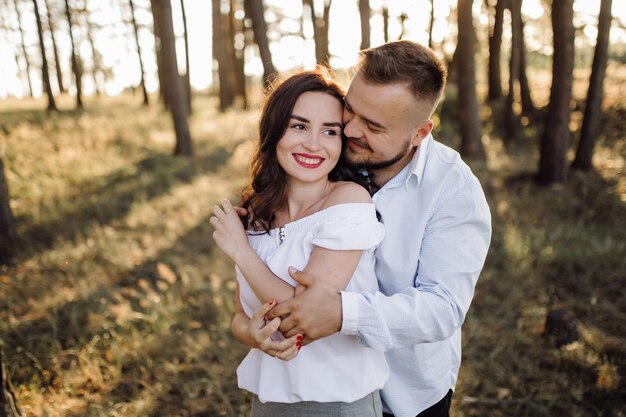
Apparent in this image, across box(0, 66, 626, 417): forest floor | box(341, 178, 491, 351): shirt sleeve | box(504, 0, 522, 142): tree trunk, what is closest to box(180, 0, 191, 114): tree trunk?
box(0, 66, 626, 417): forest floor

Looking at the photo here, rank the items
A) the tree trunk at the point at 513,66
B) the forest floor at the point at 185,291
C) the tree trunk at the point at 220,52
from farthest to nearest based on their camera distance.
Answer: the tree trunk at the point at 220,52 → the tree trunk at the point at 513,66 → the forest floor at the point at 185,291

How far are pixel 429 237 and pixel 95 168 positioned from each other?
28.7ft

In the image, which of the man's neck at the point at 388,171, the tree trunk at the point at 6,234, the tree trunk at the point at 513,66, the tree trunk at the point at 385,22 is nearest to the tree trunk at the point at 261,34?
the tree trunk at the point at 513,66

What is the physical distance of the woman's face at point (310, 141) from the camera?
2.12m

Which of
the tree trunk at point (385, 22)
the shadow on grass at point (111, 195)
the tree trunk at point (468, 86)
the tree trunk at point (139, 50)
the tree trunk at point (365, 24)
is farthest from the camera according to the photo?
the tree trunk at point (139, 50)

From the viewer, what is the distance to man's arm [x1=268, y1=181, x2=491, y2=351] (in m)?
1.78

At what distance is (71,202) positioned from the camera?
7.75m

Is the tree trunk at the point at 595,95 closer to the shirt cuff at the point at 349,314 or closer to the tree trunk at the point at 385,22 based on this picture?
the shirt cuff at the point at 349,314

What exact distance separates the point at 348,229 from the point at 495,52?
1490 cm

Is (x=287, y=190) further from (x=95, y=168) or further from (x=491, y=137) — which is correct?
(x=491, y=137)

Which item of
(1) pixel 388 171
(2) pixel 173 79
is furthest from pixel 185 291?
(2) pixel 173 79

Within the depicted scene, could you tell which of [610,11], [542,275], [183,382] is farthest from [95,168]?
[610,11]

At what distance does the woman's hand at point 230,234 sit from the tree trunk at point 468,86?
934cm

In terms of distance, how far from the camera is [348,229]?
6.18 feet
